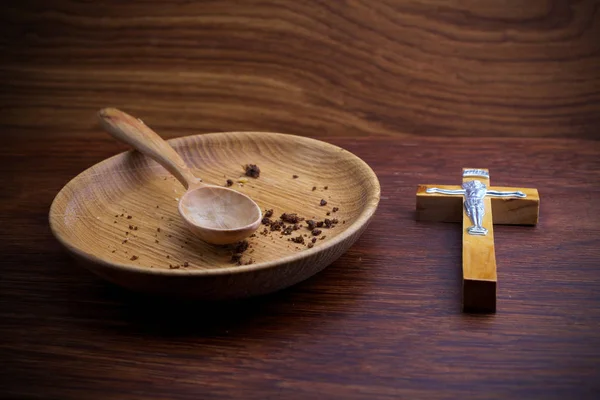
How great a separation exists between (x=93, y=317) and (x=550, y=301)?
0.42 m

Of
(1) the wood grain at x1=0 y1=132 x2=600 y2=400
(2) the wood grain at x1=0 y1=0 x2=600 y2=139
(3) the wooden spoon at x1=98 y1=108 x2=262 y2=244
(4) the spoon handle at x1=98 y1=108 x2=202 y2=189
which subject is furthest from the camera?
(2) the wood grain at x1=0 y1=0 x2=600 y2=139

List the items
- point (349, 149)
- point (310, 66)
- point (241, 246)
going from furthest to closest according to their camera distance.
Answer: point (310, 66), point (349, 149), point (241, 246)

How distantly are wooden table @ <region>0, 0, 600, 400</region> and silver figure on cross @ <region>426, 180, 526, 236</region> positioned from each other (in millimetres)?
36

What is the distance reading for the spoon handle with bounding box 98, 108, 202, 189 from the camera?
88cm

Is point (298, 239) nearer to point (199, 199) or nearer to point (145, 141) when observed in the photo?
point (199, 199)

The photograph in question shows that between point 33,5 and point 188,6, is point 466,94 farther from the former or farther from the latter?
point 33,5

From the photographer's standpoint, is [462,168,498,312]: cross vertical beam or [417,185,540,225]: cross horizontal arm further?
[417,185,540,225]: cross horizontal arm

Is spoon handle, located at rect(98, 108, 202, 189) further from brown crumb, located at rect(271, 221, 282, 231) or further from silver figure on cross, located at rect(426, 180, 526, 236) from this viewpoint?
silver figure on cross, located at rect(426, 180, 526, 236)

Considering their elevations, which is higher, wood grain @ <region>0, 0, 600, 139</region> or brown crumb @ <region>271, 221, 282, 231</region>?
wood grain @ <region>0, 0, 600, 139</region>

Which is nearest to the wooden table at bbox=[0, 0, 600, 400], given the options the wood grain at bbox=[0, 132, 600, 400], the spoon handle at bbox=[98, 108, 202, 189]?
the wood grain at bbox=[0, 132, 600, 400]

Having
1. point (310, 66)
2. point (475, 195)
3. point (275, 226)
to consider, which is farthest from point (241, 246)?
point (310, 66)

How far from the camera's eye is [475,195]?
83 cm

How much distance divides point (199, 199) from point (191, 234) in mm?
42

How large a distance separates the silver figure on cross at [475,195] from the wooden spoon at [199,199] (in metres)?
0.22
